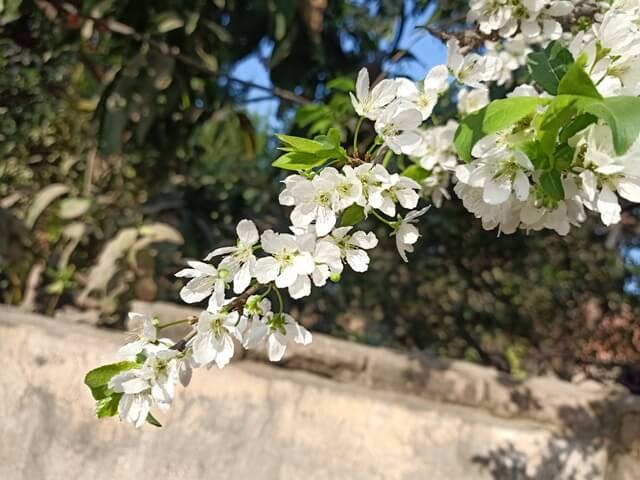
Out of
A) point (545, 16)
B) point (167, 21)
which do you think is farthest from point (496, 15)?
point (167, 21)

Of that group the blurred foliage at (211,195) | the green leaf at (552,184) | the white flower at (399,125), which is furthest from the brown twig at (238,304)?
the blurred foliage at (211,195)

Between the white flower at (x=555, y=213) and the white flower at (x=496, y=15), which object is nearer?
the white flower at (x=555, y=213)

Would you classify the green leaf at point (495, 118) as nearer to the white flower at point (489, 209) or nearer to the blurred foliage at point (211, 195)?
the white flower at point (489, 209)

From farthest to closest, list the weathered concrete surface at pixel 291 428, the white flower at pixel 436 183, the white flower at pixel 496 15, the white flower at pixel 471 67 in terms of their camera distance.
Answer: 1. the weathered concrete surface at pixel 291 428
2. the white flower at pixel 436 183
3. the white flower at pixel 496 15
4. the white flower at pixel 471 67

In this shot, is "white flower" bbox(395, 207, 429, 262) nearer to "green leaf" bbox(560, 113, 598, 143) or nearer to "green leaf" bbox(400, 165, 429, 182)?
"green leaf" bbox(560, 113, 598, 143)

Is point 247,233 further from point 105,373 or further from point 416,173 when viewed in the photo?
point 416,173

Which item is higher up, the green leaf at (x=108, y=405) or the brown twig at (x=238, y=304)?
the brown twig at (x=238, y=304)
